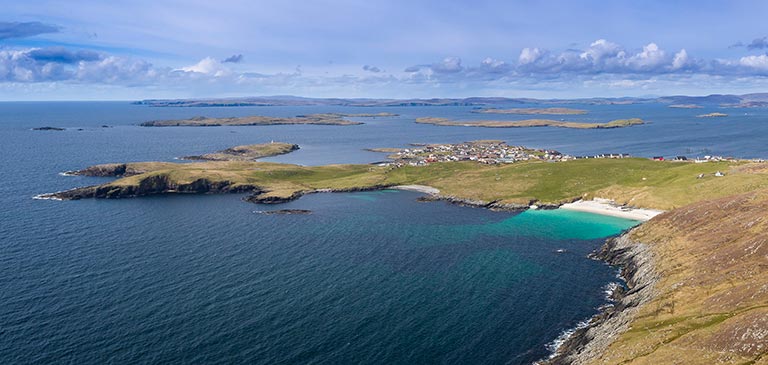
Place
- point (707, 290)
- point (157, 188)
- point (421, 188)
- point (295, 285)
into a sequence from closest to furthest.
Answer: point (707, 290) → point (295, 285) → point (157, 188) → point (421, 188)

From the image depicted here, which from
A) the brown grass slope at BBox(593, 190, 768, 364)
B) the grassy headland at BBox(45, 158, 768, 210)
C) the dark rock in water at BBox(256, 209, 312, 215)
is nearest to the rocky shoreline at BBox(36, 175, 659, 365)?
the grassy headland at BBox(45, 158, 768, 210)

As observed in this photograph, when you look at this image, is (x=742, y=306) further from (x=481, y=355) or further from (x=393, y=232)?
(x=393, y=232)

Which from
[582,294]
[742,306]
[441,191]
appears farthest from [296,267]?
[441,191]

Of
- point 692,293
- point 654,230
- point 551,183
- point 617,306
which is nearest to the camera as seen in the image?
point 692,293

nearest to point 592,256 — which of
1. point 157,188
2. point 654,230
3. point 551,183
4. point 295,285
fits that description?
point 654,230

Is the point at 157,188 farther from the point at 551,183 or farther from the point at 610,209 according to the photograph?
the point at 610,209

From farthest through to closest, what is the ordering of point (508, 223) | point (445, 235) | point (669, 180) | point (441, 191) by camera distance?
point (441, 191), point (669, 180), point (508, 223), point (445, 235)

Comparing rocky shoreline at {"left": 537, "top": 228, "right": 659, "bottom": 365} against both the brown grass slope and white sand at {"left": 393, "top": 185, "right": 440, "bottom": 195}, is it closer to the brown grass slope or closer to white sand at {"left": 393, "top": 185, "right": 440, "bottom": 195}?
the brown grass slope
